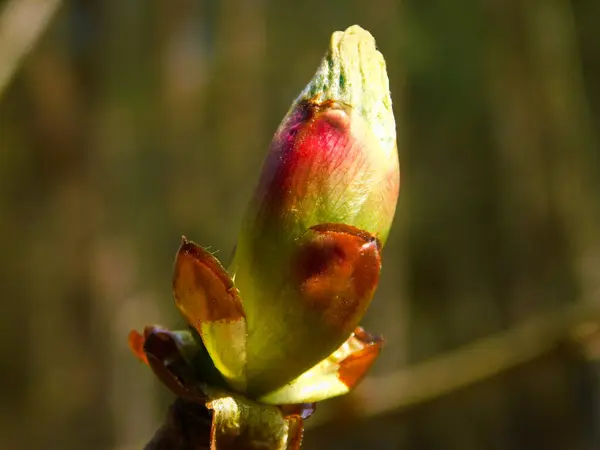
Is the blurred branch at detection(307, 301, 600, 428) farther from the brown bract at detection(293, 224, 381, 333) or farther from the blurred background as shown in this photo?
the blurred background

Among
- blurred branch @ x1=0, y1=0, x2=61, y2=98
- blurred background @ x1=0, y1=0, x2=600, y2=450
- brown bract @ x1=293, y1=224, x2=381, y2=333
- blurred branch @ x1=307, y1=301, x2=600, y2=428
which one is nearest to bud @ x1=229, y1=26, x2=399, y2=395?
brown bract @ x1=293, y1=224, x2=381, y2=333

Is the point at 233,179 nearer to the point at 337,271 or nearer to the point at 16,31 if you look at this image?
the point at 16,31

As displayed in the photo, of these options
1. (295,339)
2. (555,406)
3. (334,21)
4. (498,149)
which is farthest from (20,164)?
(295,339)

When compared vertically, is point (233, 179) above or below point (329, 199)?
above

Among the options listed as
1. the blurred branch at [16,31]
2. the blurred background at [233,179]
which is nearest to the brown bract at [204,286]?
the blurred branch at [16,31]

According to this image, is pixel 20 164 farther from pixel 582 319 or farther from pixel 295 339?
pixel 295 339

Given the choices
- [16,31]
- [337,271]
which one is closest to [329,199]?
[337,271]

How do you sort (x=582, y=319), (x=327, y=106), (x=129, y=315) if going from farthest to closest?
(x=129, y=315) → (x=582, y=319) → (x=327, y=106)
